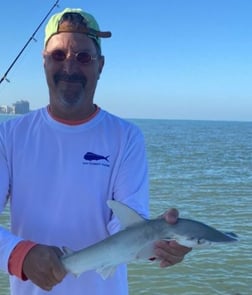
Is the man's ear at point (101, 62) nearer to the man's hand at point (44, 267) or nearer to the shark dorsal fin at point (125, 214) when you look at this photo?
the shark dorsal fin at point (125, 214)

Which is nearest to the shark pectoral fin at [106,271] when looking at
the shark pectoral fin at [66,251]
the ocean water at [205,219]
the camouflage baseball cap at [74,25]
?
the shark pectoral fin at [66,251]

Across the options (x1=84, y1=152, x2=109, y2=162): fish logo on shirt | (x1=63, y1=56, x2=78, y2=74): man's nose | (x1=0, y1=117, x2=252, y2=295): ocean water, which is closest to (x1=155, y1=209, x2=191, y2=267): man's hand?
(x1=84, y1=152, x2=109, y2=162): fish logo on shirt

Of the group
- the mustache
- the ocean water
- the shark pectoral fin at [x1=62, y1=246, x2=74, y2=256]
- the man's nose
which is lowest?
the ocean water

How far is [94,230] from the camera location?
337cm

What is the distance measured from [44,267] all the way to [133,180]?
2.63 ft

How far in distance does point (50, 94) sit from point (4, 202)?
778 millimetres

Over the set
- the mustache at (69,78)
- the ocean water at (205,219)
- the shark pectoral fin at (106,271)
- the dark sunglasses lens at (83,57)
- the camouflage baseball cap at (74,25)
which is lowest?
the ocean water at (205,219)

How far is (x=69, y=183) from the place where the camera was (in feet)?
11.0

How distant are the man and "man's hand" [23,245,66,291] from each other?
7.4 inches

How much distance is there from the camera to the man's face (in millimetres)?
3441

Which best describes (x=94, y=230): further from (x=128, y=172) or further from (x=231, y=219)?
(x=231, y=219)

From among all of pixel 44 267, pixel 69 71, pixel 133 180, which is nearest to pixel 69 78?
pixel 69 71

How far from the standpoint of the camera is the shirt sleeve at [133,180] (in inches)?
130

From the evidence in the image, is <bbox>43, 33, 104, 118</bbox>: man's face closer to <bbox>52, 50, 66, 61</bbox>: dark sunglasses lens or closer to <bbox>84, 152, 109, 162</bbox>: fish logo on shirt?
→ <bbox>52, 50, 66, 61</bbox>: dark sunglasses lens
